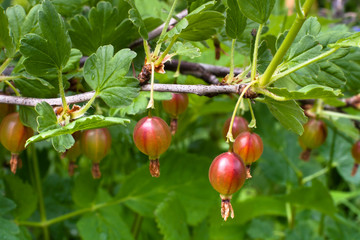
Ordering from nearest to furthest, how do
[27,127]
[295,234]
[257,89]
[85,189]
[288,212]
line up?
[257,89]
[27,127]
[85,189]
[295,234]
[288,212]

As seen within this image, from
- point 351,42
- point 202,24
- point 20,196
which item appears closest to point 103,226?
point 20,196

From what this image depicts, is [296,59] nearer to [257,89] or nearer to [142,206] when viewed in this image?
[257,89]

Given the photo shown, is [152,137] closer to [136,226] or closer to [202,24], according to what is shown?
[202,24]

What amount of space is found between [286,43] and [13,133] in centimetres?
45

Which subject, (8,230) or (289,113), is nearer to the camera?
(289,113)

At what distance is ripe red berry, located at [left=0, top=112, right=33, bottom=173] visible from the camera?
26.3 inches

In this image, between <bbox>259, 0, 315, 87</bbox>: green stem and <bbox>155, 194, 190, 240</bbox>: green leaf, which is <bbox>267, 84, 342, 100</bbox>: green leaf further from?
<bbox>155, 194, 190, 240</bbox>: green leaf

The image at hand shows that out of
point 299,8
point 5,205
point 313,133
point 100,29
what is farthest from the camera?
point 313,133

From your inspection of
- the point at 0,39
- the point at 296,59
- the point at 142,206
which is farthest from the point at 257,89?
the point at 142,206

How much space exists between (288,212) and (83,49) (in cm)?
101

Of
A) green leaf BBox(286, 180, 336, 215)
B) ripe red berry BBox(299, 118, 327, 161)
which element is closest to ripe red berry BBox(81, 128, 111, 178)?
ripe red berry BBox(299, 118, 327, 161)

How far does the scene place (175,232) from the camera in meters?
0.97

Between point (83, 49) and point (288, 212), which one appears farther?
point (288, 212)

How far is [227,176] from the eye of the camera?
545 millimetres
